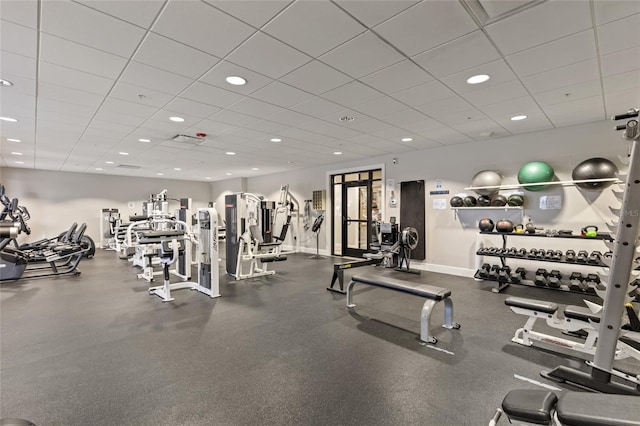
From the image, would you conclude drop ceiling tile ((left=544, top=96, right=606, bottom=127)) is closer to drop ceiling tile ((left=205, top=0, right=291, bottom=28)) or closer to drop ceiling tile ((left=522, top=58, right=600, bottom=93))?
drop ceiling tile ((left=522, top=58, right=600, bottom=93))

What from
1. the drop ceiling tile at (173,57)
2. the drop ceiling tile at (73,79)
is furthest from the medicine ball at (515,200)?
the drop ceiling tile at (73,79)

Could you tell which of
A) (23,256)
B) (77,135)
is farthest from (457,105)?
(23,256)

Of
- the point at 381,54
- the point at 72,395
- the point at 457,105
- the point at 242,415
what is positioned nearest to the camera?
the point at 242,415

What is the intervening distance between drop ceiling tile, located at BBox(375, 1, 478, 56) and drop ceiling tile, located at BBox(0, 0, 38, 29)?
233 cm

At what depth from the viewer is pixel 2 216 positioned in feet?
19.3

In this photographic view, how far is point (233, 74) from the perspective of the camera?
288 centimetres

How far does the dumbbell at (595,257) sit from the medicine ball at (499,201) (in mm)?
1355

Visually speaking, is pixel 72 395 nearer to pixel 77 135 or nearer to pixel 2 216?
pixel 77 135

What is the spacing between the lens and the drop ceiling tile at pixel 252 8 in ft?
6.21

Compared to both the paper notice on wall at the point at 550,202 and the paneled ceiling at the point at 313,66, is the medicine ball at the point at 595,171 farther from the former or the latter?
the paneled ceiling at the point at 313,66

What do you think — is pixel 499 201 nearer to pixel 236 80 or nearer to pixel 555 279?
pixel 555 279

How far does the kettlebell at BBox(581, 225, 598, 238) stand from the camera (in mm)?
4141

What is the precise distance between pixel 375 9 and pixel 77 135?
568cm

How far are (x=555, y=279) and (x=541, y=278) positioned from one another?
0.17m
